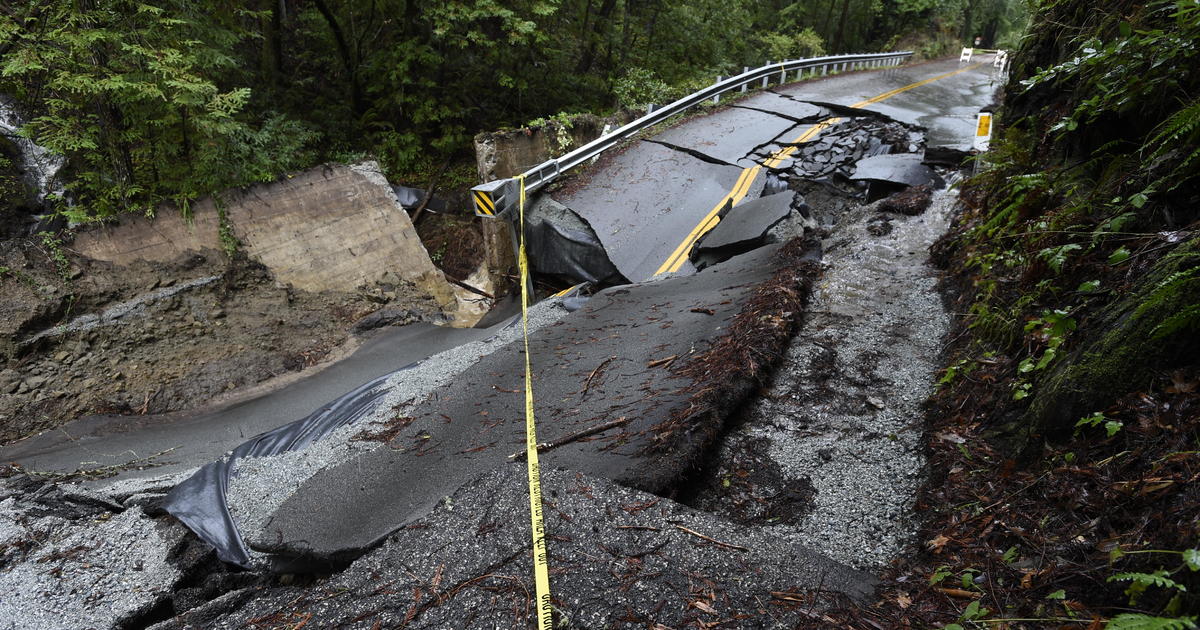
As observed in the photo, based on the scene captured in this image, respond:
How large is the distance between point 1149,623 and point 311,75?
1587cm

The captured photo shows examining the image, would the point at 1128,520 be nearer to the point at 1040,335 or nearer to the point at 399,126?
the point at 1040,335

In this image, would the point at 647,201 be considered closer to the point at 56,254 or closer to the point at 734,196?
the point at 734,196

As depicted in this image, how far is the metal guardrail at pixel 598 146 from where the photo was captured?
8.49m

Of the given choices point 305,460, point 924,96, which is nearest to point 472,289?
point 305,460

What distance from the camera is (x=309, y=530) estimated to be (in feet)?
11.1

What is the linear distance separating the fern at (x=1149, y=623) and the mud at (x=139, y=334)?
8479mm

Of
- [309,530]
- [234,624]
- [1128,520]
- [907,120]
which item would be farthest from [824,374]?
[907,120]

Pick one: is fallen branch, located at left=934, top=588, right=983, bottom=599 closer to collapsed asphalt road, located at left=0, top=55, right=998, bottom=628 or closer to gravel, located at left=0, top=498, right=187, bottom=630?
collapsed asphalt road, located at left=0, top=55, right=998, bottom=628

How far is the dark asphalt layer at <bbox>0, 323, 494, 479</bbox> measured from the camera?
18.9 ft

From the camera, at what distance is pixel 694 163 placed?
10.6 meters

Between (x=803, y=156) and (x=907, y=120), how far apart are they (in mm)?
2995

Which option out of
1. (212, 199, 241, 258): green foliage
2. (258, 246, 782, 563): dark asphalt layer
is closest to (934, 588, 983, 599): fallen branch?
(258, 246, 782, 563): dark asphalt layer

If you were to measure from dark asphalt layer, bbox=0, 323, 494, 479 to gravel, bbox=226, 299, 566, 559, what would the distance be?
1.77 m

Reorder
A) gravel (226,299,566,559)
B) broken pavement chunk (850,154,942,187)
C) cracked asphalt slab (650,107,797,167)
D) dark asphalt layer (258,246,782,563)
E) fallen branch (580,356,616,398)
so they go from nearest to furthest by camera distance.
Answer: dark asphalt layer (258,246,782,563) < gravel (226,299,566,559) < fallen branch (580,356,616,398) < broken pavement chunk (850,154,942,187) < cracked asphalt slab (650,107,797,167)
